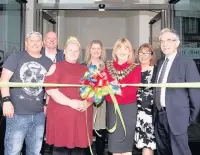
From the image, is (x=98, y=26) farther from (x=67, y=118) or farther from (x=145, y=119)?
(x=67, y=118)

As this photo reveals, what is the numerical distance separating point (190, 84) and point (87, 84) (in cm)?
90

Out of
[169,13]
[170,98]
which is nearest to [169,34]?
[170,98]

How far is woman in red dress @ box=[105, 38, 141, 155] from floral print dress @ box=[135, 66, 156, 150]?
0.18 meters

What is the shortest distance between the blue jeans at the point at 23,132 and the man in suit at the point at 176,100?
4.09ft

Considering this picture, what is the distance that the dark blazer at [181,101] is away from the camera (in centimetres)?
286

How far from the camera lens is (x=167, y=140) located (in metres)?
3.02

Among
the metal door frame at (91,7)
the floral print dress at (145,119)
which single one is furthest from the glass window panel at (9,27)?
the floral print dress at (145,119)

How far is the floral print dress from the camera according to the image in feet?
10.7

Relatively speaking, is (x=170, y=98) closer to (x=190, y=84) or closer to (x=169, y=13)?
(x=190, y=84)

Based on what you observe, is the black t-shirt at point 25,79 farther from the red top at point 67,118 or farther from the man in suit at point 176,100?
the man in suit at point 176,100

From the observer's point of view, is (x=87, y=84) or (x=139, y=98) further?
(x=139, y=98)

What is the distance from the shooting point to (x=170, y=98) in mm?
2914

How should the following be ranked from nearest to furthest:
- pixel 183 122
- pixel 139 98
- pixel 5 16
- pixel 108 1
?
1. pixel 183 122
2. pixel 139 98
3. pixel 5 16
4. pixel 108 1

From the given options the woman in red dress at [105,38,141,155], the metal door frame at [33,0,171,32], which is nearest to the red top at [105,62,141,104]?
the woman in red dress at [105,38,141,155]
